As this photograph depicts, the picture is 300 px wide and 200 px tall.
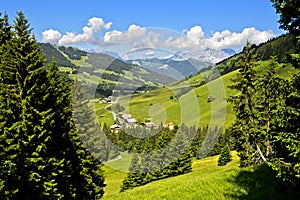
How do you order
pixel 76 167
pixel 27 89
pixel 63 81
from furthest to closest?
pixel 63 81
pixel 76 167
pixel 27 89

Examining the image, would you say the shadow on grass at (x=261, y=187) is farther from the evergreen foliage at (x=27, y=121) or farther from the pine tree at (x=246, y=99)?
the pine tree at (x=246, y=99)

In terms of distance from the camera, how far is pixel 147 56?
28.9 meters

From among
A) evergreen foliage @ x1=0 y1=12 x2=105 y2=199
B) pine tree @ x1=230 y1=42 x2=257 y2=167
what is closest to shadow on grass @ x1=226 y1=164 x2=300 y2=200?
evergreen foliage @ x1=0 y1=12 x2=105 y2=199

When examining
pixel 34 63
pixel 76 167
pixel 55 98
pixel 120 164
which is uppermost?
pixel 34 63

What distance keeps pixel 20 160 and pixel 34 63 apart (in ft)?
23.4

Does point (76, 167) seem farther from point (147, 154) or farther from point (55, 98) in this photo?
point (147, 154)

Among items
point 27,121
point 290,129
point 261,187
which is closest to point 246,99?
point 261,187

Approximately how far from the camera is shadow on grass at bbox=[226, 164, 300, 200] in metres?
11.4

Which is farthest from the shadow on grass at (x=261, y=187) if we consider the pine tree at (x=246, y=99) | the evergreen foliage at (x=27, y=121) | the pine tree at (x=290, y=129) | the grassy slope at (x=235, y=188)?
the pine tree at (x=246, y=99)

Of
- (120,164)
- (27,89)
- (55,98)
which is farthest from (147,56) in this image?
(120,164)

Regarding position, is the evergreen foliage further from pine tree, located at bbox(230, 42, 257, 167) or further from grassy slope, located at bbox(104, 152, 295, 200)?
pine tree, located at bbox(230, 42, 257, 167)

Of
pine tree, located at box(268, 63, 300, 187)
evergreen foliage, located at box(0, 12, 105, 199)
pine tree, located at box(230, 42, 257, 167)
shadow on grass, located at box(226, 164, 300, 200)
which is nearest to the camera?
pine tree, located at box(268, 63, 300, 187)

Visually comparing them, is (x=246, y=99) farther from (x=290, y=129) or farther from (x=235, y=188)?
(x=290, y=129)

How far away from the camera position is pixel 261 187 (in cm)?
1253
